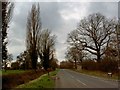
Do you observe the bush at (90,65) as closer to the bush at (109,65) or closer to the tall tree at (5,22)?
the bush at (109,65)

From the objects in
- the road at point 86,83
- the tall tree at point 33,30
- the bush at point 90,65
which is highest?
the tall tree at point 33,30

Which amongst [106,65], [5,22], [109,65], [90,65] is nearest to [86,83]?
[5,22]

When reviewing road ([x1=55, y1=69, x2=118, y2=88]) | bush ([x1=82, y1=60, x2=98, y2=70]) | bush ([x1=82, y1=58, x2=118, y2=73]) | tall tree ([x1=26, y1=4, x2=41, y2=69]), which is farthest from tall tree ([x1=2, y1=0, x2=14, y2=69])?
bush ([x1=82, y1=60, x2=98, y2=70])

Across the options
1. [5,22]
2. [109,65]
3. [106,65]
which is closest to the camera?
[5,22]

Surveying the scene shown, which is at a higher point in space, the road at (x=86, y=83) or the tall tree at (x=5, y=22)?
the tall tree at (x=5, y=22)

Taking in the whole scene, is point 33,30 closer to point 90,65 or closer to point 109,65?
point 109,65

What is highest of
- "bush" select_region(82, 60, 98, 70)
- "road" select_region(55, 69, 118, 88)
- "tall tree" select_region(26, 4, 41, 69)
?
"tall tree" select_region(26, 4, 41, 69)

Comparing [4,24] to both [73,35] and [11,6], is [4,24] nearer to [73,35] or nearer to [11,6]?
[11,6]

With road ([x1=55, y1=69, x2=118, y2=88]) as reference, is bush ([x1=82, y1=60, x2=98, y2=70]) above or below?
above

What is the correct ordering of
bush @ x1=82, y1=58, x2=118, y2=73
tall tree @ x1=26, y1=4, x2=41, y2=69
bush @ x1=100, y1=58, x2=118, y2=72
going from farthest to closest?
bush @ x1=82, y1=58, x2=118, y2=73 < bush @ x1=100, y1=58, x2=118, y2=72 < tall tree @ x1=26, y1=4, x2=41, y2=69

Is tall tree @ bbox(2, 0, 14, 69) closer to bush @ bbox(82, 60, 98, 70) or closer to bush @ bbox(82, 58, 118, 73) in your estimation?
bush @ bbox(82, 58, 118, 73)

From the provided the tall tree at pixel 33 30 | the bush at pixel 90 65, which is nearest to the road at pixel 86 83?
the tall tree at pixel 33 30

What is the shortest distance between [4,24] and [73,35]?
6004cm

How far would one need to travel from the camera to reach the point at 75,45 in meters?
83.5
